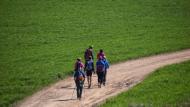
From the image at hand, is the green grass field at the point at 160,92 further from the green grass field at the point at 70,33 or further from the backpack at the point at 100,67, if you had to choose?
the green grass field at the point at 70,33

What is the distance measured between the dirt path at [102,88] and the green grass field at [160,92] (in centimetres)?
126

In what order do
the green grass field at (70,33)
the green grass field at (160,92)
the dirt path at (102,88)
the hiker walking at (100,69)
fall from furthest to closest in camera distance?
the green grass field at (70,33)
the hiker walking at (100,69)
the dirt path at (102,88)
the green grass field at (160,92)

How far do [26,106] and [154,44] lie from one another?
20.6 meters

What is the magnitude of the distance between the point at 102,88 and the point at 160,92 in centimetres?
432

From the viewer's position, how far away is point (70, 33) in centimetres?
5241

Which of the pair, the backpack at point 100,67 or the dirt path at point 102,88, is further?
the backpack at point 100,67

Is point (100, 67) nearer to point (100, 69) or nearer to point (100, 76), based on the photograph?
point (100, 69)

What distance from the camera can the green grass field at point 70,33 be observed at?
35950 mm

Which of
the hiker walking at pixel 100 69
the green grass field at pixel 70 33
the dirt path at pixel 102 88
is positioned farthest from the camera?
the green grass field at pixel 70 33

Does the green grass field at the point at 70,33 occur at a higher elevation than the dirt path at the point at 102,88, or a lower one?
higher

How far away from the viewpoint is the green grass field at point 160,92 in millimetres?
25516

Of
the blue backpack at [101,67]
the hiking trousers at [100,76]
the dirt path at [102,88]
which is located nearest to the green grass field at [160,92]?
the dirt path at [102,88]

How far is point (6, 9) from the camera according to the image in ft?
204

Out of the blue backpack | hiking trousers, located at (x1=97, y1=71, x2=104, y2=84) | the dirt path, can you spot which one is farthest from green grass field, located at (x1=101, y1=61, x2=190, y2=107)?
the blue backpack
